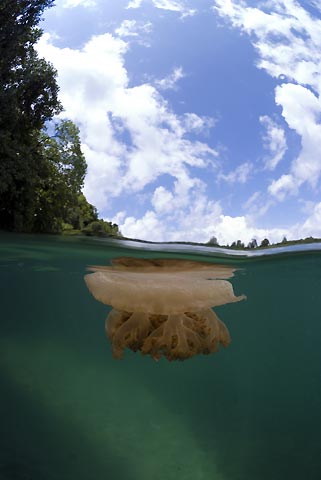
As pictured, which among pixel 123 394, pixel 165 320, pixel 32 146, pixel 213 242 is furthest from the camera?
pixel 123 394

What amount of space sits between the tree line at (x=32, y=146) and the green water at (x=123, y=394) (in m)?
1.93

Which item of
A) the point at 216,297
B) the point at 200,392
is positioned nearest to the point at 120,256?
the point at 216,297

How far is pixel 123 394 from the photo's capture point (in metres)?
20.0

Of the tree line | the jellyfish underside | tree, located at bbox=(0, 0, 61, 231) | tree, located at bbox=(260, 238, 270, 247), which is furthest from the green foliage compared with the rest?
the jellyfish underside

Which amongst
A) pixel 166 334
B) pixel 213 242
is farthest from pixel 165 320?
pixel 213 242

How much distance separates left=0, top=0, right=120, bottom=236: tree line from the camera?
1376 cm

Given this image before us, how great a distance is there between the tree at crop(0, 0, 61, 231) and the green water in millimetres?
2278

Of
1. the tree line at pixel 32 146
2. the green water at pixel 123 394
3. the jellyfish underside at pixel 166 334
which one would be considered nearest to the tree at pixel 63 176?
the tree line at pixel 32 146

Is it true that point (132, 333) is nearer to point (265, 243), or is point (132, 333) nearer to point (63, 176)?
point (265, 243)

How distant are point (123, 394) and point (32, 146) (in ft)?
41.3

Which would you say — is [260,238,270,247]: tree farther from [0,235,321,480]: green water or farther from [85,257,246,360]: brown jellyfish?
[85,257,246,360]: brown jellyfish

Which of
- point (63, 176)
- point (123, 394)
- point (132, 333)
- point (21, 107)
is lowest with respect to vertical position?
point (123, 394)

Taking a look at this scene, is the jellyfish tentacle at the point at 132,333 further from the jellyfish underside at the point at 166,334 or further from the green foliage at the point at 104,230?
the green foliage at the point at 104,230

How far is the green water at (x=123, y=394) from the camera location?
10930 millimetres
